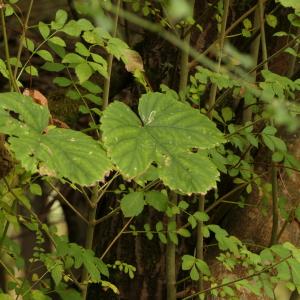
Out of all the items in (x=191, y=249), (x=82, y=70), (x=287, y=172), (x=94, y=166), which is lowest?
(x=191, y=249)

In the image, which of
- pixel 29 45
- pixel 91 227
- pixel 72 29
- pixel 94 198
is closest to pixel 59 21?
pixel 72 29

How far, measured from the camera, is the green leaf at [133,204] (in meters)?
1.35

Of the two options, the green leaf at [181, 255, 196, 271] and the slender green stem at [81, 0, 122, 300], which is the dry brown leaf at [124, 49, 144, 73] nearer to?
the slender green stem at [81, 0, 122, 300]

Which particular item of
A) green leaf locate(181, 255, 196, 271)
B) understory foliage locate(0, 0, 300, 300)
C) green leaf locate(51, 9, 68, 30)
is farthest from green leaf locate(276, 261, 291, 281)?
green leaf locate(51, 9, 68, 30)

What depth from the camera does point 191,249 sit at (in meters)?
2.37

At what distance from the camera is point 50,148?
0.76m

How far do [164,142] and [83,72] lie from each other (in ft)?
2.26

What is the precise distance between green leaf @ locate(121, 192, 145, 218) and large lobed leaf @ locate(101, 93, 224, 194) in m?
0.52

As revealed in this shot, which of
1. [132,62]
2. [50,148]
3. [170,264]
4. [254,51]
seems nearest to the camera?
[50,148]

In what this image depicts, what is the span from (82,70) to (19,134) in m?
0.68

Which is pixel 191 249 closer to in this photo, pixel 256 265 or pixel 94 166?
pixel 256 265

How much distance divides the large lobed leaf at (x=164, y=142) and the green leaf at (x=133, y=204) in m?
0.52

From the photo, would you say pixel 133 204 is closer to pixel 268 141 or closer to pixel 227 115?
pixel 268 141

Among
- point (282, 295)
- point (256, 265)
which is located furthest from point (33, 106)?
point (282, 295)
